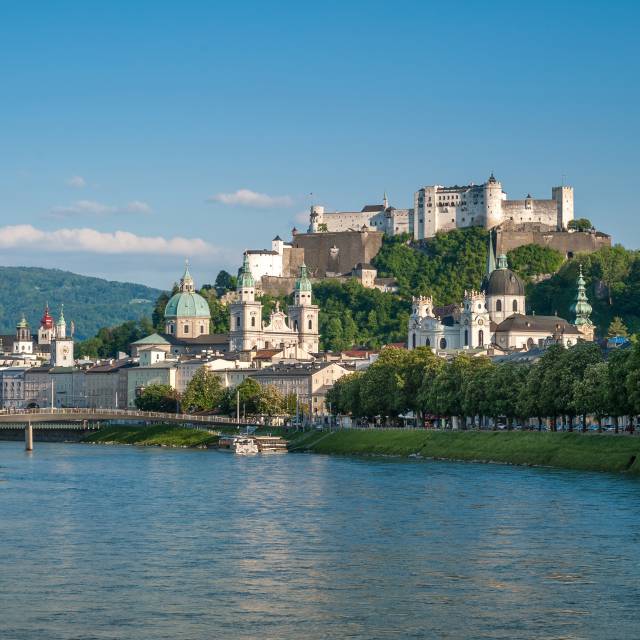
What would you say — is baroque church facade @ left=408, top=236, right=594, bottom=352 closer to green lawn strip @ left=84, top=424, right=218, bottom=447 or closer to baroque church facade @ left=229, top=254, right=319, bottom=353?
baroque church facade @ left=229, top=254, right=319, bottom=353

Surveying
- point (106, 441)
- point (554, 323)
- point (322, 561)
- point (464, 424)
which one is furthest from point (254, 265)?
point (322, 561)

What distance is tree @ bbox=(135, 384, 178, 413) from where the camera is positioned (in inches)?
5792

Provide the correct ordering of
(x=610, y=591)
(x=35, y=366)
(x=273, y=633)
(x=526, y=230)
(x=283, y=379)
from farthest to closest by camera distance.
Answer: (x=35, y=366) → (x=526, y=230) → (x=283, y=379) → (x=610, y=591) → (x=273, y=633)

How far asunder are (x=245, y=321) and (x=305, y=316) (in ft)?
21.9

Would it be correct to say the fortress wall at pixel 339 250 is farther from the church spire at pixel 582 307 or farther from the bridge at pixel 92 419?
the bridge at pixel 92 419

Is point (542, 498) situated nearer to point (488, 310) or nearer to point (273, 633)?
point (273, 633)

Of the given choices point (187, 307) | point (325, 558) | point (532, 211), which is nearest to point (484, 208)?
point (532, 211)

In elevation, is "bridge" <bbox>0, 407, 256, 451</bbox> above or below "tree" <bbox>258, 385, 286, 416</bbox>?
below

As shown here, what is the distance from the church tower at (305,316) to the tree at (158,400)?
27977 millimetres

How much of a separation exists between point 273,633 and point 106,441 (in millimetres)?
91494

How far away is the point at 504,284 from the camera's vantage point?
164875 millimetres

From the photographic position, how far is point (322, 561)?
42125mm

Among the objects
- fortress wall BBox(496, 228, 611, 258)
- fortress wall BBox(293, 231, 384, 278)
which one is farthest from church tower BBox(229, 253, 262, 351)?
fortress wall BBox(496, 228, 611, 258)

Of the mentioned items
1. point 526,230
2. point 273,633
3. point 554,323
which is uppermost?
point 526,230
